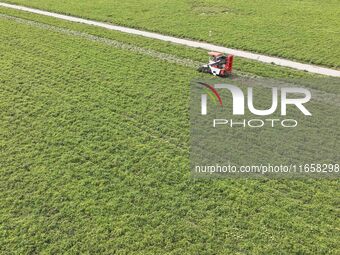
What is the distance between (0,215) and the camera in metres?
17.8

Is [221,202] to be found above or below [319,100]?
below

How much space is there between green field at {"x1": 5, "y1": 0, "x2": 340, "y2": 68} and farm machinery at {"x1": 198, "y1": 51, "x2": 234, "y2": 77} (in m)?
6.03

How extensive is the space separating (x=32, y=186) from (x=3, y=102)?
9.91m

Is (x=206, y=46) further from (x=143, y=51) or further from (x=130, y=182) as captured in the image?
(x=130, y=182)

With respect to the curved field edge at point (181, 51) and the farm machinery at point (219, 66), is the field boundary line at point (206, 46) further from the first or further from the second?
the farm machinery at point (219, 66)

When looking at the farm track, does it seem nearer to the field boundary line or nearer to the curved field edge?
the curved field edge

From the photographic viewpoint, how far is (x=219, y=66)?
28.8 metres

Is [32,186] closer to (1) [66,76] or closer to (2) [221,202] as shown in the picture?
(2) [221,202]

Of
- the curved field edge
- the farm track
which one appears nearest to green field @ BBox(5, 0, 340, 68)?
the curved field edge

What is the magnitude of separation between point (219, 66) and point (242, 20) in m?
15.7

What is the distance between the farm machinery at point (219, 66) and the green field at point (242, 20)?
6.03 meters

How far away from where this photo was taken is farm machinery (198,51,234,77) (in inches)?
1115

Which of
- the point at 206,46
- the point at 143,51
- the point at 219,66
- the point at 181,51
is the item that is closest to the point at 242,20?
the point at 206,46

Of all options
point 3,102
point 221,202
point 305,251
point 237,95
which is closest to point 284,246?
point 305,251
